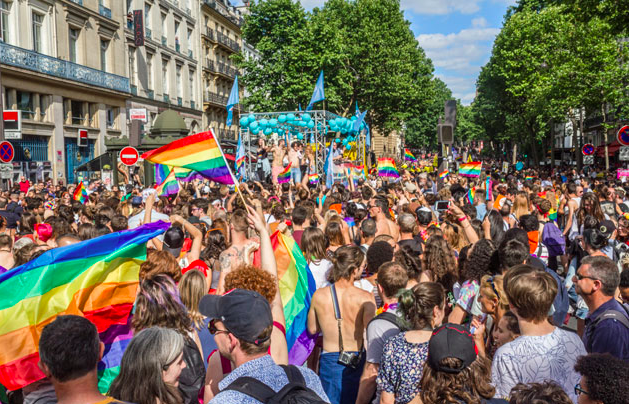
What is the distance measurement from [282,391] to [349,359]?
2.13 metres

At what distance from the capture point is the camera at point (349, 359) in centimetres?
441

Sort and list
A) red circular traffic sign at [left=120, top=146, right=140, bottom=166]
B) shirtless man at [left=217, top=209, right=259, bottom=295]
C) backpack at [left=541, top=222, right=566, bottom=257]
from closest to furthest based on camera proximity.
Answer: shirtless man at [left=217, top=209, right=259, bottom=295]
backpack at [left=541, top=222, right=566, bottom=257]
red circular traffic sign at [left=120, top=146, right=140, bottom=166]

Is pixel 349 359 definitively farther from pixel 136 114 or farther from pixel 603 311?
pixel 136 114

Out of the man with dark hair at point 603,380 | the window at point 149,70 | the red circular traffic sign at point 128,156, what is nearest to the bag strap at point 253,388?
the man with dark hair at point 603,380

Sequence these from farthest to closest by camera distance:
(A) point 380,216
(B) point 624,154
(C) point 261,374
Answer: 1. (B) point 624,154
2. (A) point 380,216
3. (C) point 261,374

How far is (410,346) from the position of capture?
11.0ft

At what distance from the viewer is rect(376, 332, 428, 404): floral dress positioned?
3.26 metres

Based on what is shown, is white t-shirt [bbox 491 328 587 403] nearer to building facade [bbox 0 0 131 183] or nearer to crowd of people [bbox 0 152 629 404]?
crowd of people [bbox 0 152 629 404]

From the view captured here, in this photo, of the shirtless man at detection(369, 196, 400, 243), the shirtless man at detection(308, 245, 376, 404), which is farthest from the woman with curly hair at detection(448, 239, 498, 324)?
the shirtless man at detection(369, 196, 400, 243)

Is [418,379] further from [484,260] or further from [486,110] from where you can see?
[486,110]

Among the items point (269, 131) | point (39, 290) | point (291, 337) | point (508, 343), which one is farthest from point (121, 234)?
point (269, 131)

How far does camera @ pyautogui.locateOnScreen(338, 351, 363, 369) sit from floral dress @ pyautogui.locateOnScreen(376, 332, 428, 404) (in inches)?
39.2

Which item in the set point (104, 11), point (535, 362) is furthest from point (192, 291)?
point (104, 11)

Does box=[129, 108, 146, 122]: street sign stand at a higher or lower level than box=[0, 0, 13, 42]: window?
lower
